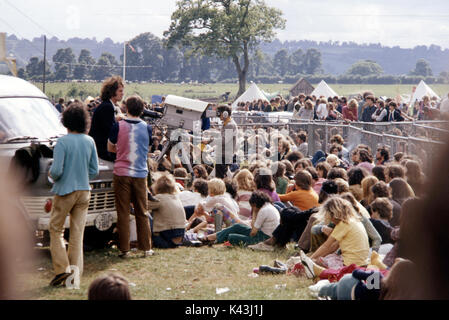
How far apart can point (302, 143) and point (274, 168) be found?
454 centimetres

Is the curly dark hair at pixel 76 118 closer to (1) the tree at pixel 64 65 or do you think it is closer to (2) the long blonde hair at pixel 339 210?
(2) the long blonde hair at pixel 339 210

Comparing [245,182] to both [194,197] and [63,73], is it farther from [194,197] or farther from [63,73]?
[63,73]

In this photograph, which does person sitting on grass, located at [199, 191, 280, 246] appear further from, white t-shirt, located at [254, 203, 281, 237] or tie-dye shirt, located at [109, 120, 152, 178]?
tie-dye shirt, located at [109, 120, 152, 178]

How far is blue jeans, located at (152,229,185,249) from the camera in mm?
8711

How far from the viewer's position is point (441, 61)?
6.03 ft

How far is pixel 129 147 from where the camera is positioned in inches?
298

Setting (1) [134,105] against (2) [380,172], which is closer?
(1) [134,105]

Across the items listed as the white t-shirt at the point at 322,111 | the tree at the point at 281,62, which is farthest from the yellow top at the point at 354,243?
the tree at the point at 281,62

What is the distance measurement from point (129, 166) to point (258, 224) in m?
2.22

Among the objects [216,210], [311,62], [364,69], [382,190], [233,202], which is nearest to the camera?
[382,190]

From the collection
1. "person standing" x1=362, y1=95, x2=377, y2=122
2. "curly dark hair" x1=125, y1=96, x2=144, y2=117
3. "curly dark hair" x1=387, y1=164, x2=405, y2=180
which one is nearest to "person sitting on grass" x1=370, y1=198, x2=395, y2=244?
"curly dark hair" x1=387, y1=164, x2=405, y2=180

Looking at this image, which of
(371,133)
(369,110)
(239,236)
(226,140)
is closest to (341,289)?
A: (239,236)

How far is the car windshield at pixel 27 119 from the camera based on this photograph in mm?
7480

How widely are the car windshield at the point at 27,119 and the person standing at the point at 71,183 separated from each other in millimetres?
1445
